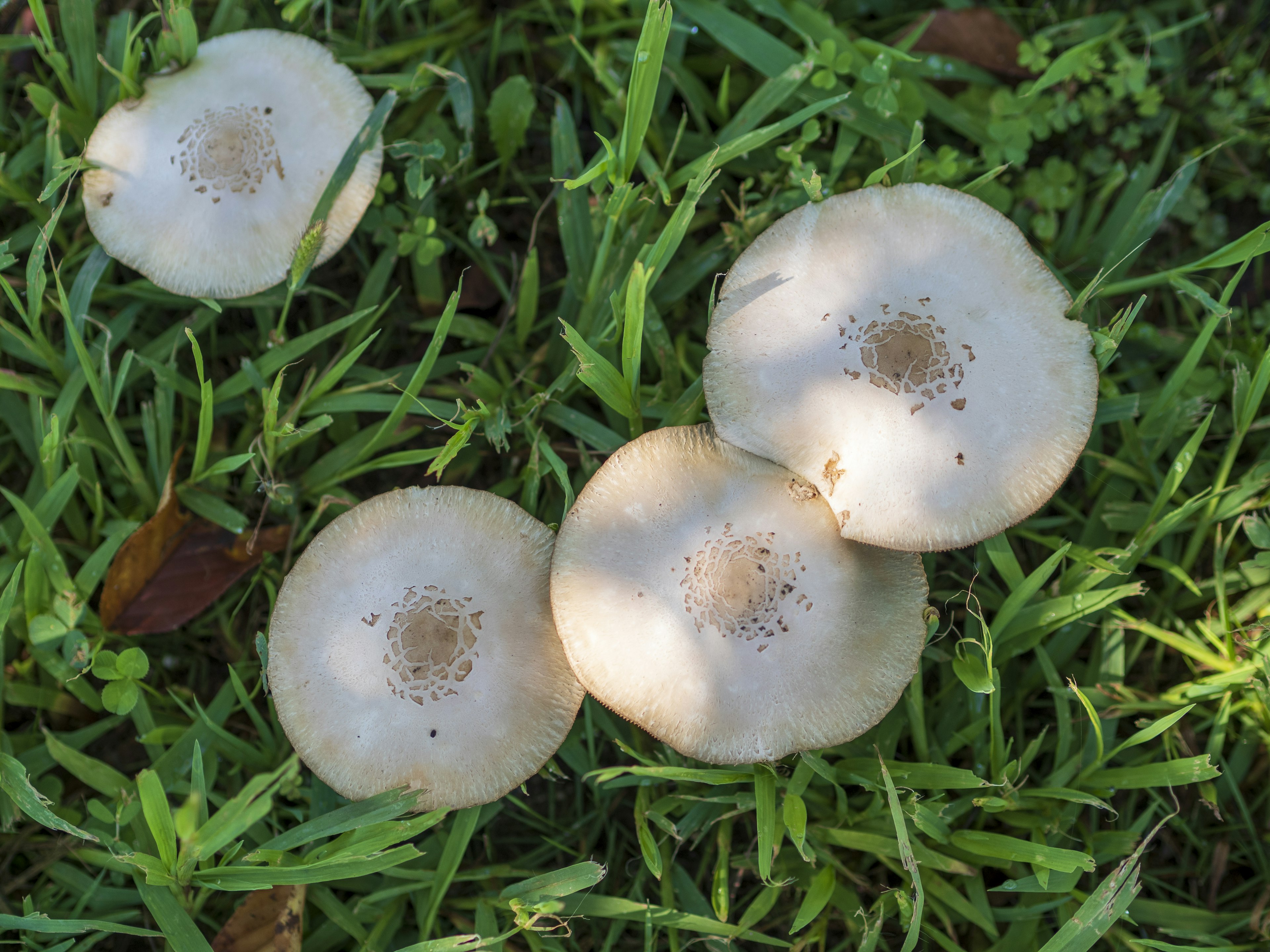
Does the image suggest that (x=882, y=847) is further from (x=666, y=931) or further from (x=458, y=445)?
(x=458, y=445)

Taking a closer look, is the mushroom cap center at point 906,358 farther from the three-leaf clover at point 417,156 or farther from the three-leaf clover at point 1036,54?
the three-leaf clover at point 417,156

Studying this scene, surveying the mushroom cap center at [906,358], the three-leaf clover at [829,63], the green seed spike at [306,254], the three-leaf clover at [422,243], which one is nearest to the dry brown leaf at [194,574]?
the green seed spike at [306,254]

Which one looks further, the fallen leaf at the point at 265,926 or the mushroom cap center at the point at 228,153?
the mushroom cap center at the point at 228,153

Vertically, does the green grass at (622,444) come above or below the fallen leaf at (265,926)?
above

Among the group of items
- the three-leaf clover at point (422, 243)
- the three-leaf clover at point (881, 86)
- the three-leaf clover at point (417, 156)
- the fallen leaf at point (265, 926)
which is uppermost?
the three-leaf clover at point (881, 86)

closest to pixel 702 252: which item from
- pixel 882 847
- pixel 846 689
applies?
pixel 846 689
